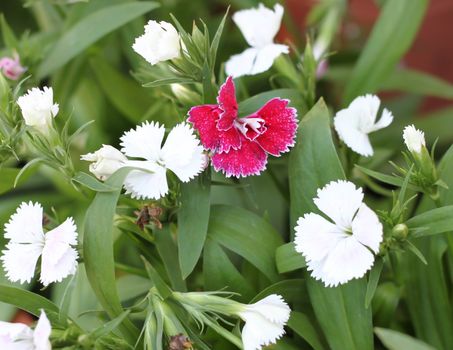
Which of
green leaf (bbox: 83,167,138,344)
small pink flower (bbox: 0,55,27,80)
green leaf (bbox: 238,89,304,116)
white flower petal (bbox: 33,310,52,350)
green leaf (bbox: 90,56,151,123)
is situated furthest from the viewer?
green leaf (bbox: 90,56,151,123)

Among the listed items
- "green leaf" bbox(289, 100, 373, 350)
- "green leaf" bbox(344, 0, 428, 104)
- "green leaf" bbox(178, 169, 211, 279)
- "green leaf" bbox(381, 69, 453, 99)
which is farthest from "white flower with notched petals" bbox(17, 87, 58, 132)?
"green leaf" bbox(381, 69, 453, 99)

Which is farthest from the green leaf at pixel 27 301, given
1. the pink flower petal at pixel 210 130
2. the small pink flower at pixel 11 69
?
the small pink flower at pixel 11 69

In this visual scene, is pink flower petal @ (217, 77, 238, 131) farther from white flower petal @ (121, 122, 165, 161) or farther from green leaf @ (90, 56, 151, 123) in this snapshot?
green leaf @ (90, 56, 151, 123)

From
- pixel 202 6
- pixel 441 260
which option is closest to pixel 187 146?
pixel 441 260

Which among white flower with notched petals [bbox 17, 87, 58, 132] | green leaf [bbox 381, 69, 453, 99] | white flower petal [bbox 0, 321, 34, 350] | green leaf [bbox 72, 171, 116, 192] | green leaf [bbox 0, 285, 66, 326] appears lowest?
green leaf [bbox 381, 69, 453, 99]

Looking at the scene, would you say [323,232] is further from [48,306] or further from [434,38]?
[434,38]
